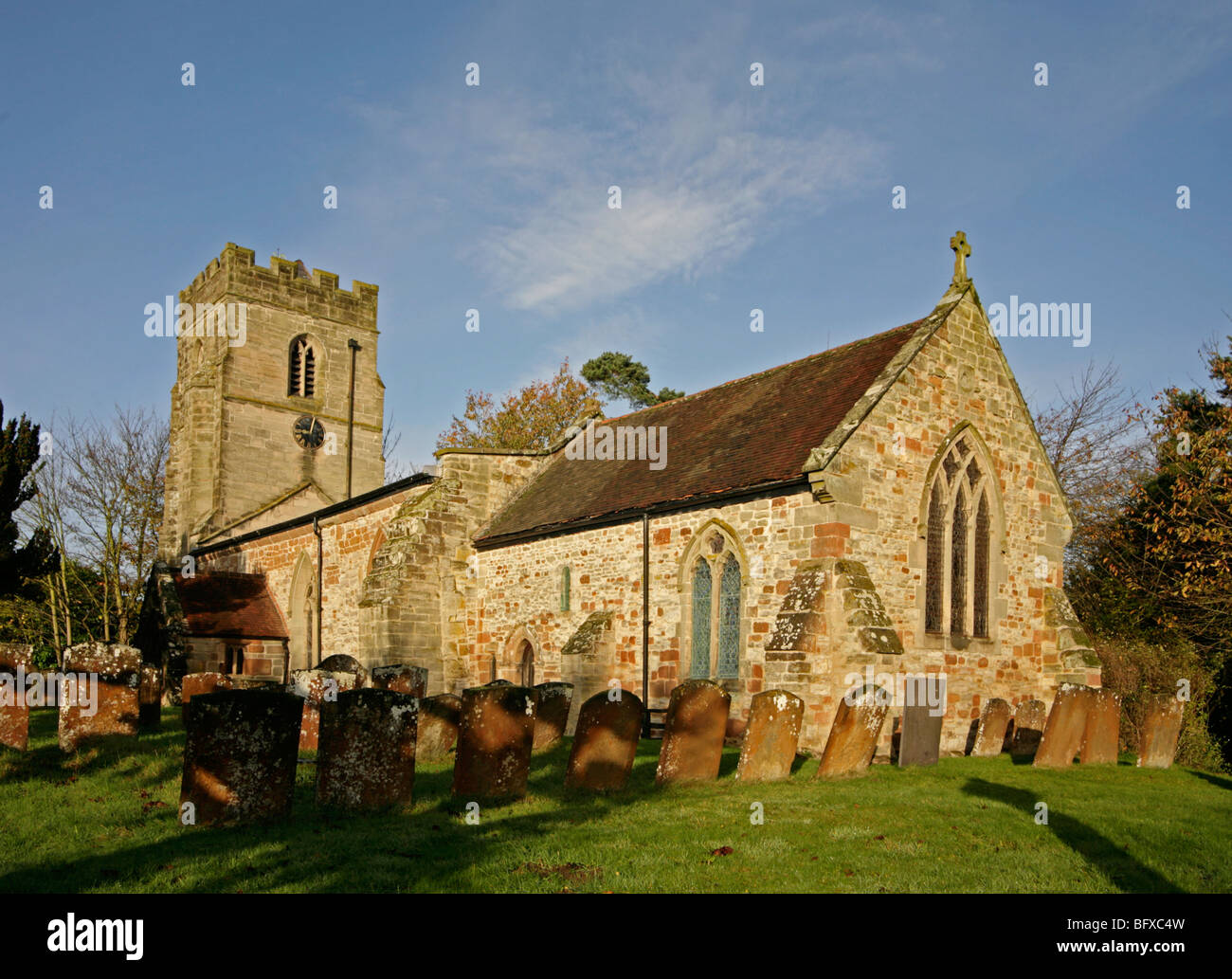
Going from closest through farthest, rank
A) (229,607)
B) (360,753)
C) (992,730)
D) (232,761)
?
(232,761) < (360,753) < (992,730) < (229,607)

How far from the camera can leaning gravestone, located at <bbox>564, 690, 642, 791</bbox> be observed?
993 centimetres

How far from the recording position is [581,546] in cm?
1914

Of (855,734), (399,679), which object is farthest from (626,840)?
(399,679)

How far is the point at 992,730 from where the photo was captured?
14539 millimetres

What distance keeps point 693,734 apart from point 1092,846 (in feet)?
13.0

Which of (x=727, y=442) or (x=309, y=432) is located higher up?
(x=309, y=432)

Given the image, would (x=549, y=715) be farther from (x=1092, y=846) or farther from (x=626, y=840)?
(x=1092, y=846)

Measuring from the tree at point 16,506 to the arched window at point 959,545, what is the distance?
781 inches

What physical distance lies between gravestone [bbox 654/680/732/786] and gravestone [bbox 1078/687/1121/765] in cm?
651

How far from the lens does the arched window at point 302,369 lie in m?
36.8
